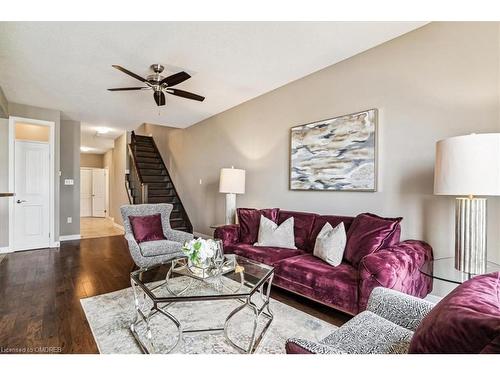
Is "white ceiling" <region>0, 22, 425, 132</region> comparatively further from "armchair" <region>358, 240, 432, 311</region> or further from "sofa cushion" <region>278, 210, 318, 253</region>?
"armchair" <region>358, 240, 432, 311</region>

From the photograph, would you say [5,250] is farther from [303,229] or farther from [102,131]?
[303,229]

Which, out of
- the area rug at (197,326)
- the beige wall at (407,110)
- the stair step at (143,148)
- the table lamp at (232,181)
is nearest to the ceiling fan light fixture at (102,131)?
the stair step at (143,148)

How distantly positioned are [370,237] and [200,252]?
1511 millimetres

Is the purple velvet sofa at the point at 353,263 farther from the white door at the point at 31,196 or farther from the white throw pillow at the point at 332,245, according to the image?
the white door at the point at 31,196

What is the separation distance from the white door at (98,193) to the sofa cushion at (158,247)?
26.6 feet

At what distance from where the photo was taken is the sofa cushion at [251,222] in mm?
3363

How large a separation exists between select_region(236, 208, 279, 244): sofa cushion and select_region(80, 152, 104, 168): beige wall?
927cm

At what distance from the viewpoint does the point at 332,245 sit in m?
2.49

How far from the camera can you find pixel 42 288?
286cm

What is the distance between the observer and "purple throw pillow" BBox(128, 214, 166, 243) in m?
3.38

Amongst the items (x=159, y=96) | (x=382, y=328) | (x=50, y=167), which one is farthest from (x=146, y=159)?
(x=382, y=328)
